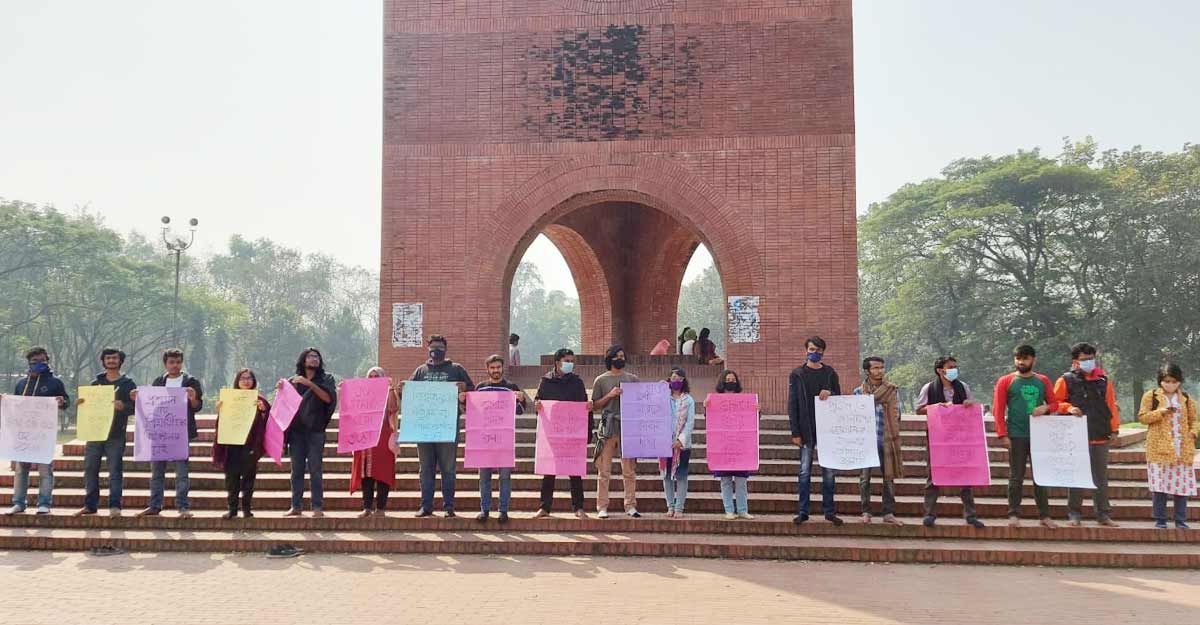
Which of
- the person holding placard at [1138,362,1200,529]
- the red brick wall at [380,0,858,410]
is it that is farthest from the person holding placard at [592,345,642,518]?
the red brick wall at [380,0,858,410]

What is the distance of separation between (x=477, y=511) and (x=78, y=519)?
391 cm

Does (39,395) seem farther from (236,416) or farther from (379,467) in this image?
(379,467)

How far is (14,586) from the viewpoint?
23.7 feet

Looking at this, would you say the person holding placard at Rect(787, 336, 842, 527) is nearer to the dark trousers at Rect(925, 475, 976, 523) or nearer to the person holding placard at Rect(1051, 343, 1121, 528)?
the dark trousers at Rect(925, 475, 976, 523)

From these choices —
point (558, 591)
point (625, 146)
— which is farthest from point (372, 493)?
point (625, 146)

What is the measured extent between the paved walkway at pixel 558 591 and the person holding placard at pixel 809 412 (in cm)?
104

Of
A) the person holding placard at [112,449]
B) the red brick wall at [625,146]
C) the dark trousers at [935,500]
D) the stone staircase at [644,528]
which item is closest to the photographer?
the stone staircase at [644,528]

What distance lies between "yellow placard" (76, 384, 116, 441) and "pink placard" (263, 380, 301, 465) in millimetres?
1608

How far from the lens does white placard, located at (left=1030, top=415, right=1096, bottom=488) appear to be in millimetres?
9016

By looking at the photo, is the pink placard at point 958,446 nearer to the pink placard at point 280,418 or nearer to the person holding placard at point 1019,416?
the person holding placard at point 1019,416

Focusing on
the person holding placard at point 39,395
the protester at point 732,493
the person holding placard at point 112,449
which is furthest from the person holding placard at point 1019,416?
the person holding placard at point 39,395

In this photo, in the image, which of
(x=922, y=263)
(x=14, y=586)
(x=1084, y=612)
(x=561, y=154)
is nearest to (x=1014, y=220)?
(x=922, y=263)

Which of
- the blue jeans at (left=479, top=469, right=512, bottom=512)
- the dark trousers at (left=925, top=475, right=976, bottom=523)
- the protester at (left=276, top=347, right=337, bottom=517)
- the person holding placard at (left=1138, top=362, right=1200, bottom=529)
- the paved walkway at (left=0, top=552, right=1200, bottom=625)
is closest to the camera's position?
the paved walkway at (left=0, top=552, right=1200, bottom=625)

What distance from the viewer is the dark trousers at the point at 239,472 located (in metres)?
9.49
